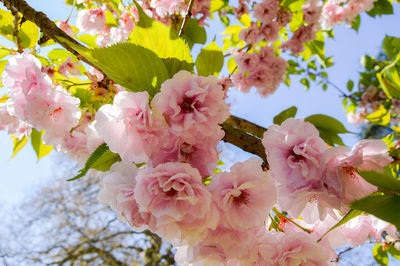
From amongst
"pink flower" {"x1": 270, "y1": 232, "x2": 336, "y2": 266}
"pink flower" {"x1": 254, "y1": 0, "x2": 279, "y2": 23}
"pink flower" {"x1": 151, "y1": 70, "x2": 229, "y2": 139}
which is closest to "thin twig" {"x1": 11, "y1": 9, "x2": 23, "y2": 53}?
"pink flower" {"x1": 151, "y1": 70, "x2": 229, "y2": 139}

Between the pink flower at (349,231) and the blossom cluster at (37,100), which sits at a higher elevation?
the blossom cluster at (37,100)

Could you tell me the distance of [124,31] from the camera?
60.2 inches

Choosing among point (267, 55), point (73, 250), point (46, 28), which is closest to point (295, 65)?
point (267, 55)

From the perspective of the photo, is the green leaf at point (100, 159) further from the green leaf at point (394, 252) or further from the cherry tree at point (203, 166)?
the green leaf at point (394, 252)

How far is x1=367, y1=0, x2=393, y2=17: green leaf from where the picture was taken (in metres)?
2.15

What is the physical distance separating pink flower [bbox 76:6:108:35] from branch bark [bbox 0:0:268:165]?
90cm

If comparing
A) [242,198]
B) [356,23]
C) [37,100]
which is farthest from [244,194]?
[356,23]

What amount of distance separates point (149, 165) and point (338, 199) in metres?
0.29

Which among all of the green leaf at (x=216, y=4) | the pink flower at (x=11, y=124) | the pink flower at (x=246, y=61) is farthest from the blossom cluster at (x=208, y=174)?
the green leaf at (x=216, y=4)

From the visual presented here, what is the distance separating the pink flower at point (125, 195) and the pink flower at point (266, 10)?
1694mm

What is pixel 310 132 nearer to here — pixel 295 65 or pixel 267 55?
pixel 267 55

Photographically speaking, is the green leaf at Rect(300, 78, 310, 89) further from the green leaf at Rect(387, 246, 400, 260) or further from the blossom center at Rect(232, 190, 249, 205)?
the blossom center at Rect(232, 190, 249, 205)

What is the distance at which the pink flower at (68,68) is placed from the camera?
1.33 meters

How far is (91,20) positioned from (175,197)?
1539 mm
